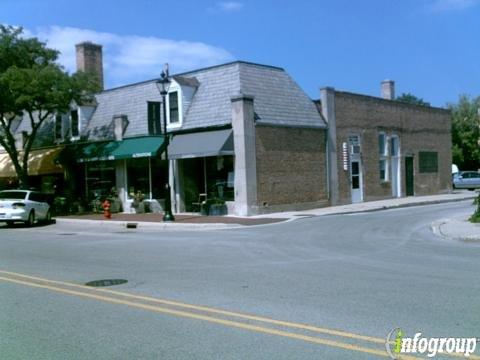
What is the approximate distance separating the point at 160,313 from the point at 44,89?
2046 centimetres

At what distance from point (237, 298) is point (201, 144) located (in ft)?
55.9

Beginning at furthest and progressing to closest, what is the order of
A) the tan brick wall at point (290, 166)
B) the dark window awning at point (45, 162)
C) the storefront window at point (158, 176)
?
the dark window awning at point (45, 162)
the storefront window at point (158, 176)
the tan brick wall at point (290, 166)

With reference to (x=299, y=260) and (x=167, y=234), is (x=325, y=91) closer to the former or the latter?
(x=167, y=234)

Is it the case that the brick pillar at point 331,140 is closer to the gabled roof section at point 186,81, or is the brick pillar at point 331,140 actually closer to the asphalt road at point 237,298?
the gabled roof section at point 186,81

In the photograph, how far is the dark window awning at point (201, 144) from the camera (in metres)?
23.9

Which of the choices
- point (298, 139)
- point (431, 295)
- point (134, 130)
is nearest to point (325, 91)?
point (298, 139)

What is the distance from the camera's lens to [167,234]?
1872 cm

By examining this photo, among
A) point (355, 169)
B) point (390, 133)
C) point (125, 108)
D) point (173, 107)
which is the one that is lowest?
point (355, 169)

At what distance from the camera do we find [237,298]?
8.12m

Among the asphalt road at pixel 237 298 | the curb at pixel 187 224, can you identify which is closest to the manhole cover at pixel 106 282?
the asphalt road at pixel 237 298

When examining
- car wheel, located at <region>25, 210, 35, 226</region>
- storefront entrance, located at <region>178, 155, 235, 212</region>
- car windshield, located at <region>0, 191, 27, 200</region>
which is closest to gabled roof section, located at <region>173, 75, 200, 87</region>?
storefront entrance, located at <region>178, 155, 235, 212</region>

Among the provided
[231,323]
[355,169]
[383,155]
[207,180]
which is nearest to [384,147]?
[383,155]

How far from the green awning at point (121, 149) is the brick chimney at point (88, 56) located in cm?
622

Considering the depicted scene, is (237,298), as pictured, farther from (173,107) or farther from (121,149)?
(121,149)
